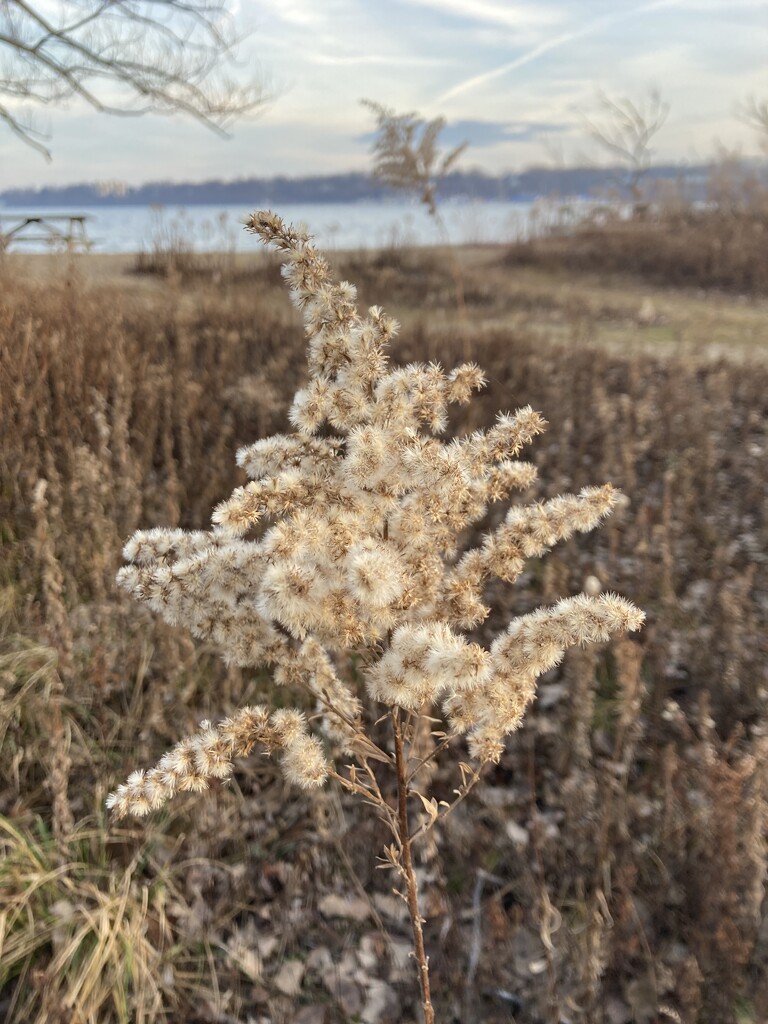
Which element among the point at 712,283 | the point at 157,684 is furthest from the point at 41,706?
the point at 712,283

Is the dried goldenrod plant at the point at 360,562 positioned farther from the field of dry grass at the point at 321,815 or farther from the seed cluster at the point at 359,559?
the field of dry grass at the point at 321,815

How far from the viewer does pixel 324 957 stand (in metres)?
2.38

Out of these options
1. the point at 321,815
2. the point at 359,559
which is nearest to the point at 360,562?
the point at 359,559

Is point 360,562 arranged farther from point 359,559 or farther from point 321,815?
point 321,815

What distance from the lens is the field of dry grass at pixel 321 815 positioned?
2.16 metres

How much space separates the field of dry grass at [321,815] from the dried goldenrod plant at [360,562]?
67 cm

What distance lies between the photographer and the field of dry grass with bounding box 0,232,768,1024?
216cm

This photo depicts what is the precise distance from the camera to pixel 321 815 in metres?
2.56

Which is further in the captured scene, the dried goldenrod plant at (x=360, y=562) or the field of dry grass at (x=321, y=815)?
the field of dry grass at (x=321, y=815)

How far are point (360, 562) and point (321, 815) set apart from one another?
183cm

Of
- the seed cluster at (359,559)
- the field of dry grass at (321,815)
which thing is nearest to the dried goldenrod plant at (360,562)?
the seed cluster at (359,559)

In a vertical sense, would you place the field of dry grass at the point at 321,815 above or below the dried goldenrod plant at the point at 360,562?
below

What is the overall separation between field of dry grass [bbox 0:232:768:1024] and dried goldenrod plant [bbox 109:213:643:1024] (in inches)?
26.3

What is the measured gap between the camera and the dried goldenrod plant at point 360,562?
1.05m
